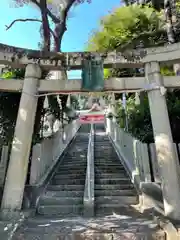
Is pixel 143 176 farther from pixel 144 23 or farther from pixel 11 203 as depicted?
pixel 144 23

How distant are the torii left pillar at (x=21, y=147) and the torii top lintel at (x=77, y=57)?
26cm

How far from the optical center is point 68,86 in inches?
209

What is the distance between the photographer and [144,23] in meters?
11.8

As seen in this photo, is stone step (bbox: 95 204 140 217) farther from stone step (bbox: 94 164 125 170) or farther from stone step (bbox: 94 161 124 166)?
stone step (bbox: 94 161 124 166)

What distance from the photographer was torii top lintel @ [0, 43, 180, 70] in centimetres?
524

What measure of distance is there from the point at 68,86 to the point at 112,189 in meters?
3.05

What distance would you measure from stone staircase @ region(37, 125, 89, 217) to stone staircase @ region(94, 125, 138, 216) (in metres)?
0.46

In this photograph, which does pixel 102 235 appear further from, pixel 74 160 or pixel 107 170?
pixel 74 160

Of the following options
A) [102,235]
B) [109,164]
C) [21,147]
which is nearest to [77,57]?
[21,147]

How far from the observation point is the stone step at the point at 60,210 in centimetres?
496

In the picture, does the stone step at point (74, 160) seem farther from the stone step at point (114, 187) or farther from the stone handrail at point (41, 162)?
the stone step at point (114, 187)

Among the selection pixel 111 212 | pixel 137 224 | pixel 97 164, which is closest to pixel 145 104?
pixel 97 164

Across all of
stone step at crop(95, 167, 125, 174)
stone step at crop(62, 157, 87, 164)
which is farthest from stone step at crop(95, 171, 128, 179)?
stone step at crop(62, 157, 87, 164)

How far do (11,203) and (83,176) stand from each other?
257cm
